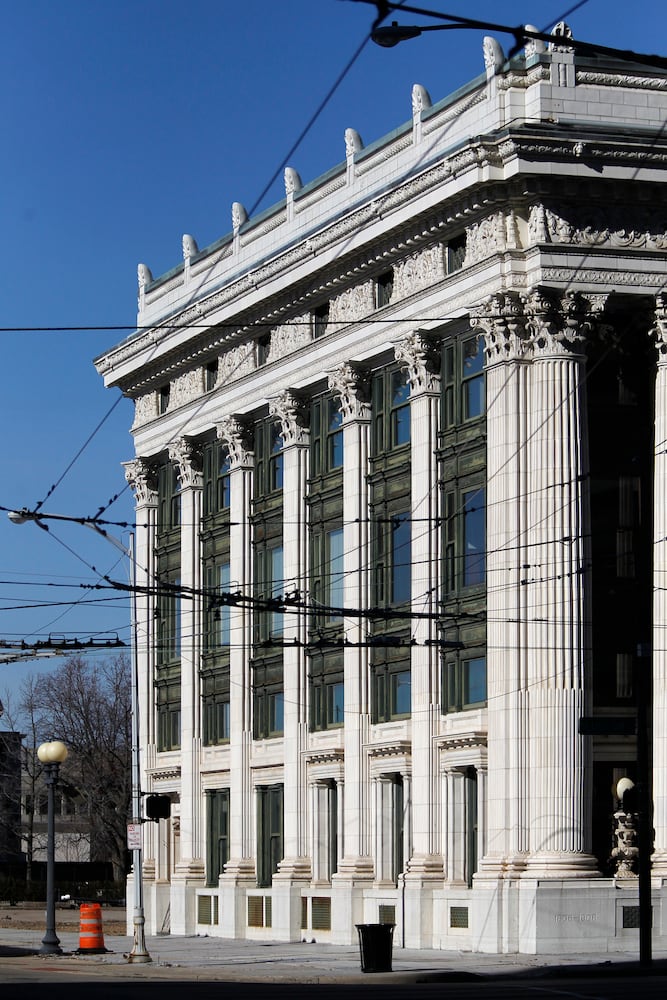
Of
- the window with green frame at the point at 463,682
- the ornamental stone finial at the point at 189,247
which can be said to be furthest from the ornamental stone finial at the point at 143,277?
the window with green frame at the point at 463,682

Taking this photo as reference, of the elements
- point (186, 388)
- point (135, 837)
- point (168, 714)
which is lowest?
point (135, 837)

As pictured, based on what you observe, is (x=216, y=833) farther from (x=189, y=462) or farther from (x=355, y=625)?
(x=355, y=625)

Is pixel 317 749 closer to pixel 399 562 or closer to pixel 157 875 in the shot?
pixel 399 562

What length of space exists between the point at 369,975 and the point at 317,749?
1896cm

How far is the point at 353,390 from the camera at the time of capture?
56438 mm

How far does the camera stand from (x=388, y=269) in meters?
54.5

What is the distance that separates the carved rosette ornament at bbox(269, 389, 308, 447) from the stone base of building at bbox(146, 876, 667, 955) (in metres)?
13.1

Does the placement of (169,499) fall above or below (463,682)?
above

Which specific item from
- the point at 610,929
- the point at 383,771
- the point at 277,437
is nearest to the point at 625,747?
the point at 610,929

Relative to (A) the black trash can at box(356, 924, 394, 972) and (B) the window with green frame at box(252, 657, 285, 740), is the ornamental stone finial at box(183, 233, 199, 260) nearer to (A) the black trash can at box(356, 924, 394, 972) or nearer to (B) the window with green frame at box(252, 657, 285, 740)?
(B) the window with green frame at box(252, 657, 285, 740)

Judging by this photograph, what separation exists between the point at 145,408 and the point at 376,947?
3409cm

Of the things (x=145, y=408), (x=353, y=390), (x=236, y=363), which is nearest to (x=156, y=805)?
(x=353, y=390)

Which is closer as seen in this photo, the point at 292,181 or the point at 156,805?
the point at 156,805

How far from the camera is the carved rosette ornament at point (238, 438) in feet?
209
